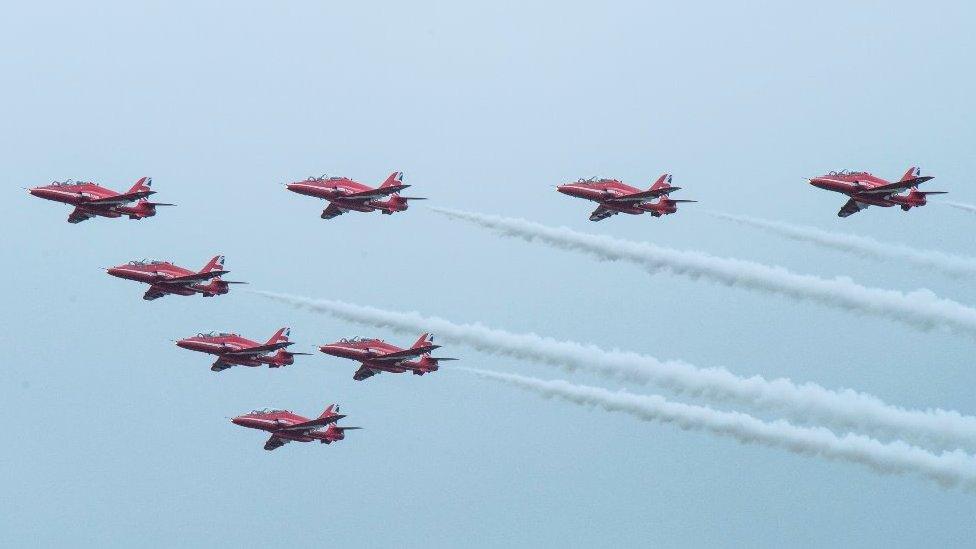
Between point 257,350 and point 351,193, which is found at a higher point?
point 351,193

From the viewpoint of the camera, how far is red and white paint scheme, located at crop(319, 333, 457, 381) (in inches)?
5364

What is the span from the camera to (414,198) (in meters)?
132

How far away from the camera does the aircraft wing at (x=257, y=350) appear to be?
139750 mm

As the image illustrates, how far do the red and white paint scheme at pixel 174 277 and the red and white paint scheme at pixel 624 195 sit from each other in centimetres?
2679

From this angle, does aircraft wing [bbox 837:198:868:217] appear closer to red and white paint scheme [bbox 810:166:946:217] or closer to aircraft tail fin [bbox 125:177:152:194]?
red and white paint scheme [bbox 810:166:946:217]

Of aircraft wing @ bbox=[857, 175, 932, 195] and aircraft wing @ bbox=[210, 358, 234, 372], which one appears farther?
aircraft wing @ bbox=[210, 358, 234, 372]

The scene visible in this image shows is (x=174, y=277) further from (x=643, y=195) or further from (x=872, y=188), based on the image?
(x=872, y=188)

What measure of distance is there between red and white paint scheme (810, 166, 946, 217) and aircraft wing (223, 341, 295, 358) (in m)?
42.0

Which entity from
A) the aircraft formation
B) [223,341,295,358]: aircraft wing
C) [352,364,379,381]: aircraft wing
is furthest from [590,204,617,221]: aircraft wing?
[223,341,295,358]: aircraft wing

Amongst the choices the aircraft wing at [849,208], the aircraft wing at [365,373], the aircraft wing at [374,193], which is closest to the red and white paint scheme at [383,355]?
the aircraft wing at [365,373]

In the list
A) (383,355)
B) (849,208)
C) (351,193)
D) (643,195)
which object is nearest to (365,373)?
(383,355)

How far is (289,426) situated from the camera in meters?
147

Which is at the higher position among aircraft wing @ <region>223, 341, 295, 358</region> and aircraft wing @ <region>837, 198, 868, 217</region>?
aircraft wing @ <region>837, 198, 868, 217</region>

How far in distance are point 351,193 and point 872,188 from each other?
3712 cm
